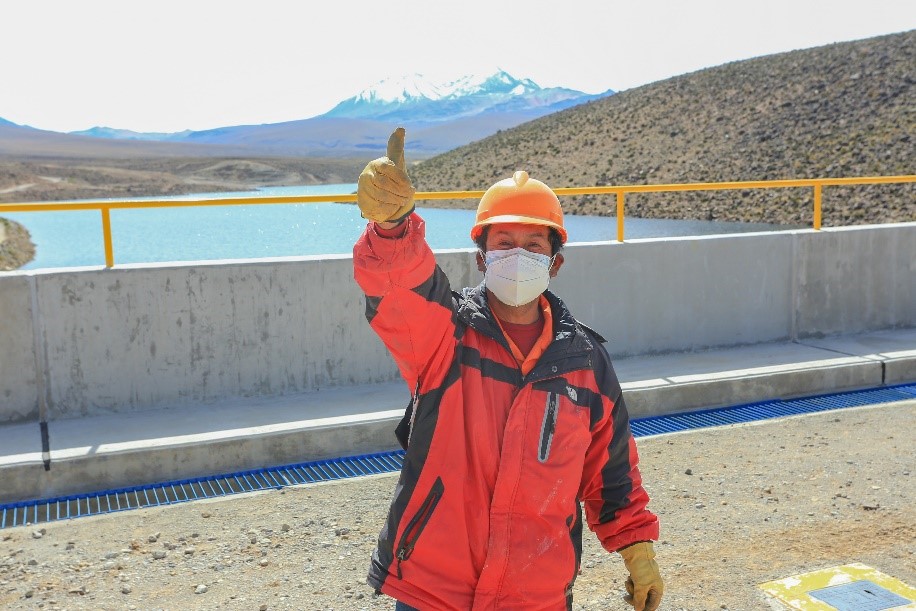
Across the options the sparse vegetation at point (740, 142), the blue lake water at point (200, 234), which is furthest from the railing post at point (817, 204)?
the sparse vegetation at point (740, 142)

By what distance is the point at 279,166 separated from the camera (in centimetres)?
14700

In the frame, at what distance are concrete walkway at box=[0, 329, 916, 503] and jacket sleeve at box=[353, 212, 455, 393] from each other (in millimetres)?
3958

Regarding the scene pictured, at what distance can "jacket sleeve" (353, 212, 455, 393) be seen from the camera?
232 centimetres

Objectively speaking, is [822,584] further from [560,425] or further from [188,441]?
[188,441]

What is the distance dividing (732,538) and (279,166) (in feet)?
483

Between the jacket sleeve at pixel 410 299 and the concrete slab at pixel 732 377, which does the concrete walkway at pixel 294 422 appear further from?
the jacket sleeve at pixel 410 299

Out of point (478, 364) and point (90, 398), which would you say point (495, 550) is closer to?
point (478, 364)

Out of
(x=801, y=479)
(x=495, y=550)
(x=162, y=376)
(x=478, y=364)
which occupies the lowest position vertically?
(x=801, y=479)

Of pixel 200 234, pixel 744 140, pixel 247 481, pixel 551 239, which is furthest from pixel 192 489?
pixel 744 140

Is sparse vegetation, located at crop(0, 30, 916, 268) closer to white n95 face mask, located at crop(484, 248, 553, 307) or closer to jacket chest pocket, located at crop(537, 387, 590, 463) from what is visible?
white n95 face mask, located at crop(484, 248, 553, 307)

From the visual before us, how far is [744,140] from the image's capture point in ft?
193

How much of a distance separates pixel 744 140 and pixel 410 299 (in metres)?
60.2

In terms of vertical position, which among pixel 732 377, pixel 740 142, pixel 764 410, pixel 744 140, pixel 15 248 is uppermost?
pixel 744 140

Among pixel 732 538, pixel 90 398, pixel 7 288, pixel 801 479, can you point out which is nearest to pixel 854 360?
pixel 801 479
